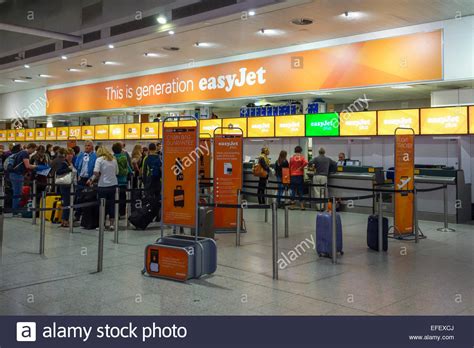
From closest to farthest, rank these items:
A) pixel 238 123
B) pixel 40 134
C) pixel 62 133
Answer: pixel 238 123, pixel 62 133, pixel 40 134

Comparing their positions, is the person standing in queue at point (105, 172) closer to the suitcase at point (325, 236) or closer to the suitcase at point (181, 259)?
the suitcase at point (181, 259)

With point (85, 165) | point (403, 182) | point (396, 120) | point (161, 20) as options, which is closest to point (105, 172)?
point (85, 165)

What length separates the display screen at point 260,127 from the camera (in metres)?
13.0

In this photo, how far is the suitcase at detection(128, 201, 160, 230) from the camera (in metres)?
9.23

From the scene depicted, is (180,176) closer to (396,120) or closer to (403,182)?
(403,182)

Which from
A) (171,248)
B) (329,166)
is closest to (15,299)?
(171,248)

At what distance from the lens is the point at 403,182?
852cm

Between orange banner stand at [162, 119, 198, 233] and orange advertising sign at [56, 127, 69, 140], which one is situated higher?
orange advertising sign at [56, 127, 69, 140]

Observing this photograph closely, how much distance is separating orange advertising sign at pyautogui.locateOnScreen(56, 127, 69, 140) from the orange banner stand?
15.8 meters

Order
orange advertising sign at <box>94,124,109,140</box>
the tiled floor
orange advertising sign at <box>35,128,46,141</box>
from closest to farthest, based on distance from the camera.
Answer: the tiled floor, orange advertising sign at <box>94,124,109,140</box>, orange advertising sign at <box>35,128,46,141</box>

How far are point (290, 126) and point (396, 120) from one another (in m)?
2.92

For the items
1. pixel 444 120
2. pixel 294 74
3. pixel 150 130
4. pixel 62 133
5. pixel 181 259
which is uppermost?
pixel 294 74

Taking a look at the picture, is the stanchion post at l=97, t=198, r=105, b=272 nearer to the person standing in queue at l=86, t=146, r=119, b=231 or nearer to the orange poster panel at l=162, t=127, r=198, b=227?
the orange poster panel at l=162, t=127, r=198, b=227

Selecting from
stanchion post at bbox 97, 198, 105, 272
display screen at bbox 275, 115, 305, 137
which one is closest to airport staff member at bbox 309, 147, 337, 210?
display screen at bbox 275, 115, 305, 137
